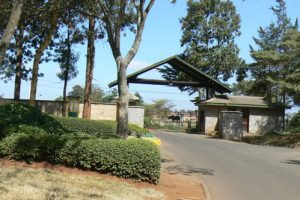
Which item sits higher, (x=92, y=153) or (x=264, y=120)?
(x=264, y=120)

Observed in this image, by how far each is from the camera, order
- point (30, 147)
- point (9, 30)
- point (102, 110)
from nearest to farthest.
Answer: point (9, 30) → point (30, 147) → point (102, 110)

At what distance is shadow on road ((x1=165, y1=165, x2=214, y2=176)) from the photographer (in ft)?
46.8

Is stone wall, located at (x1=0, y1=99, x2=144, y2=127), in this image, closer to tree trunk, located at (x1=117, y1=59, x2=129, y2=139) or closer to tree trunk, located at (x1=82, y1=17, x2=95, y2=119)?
tree trunk, located at (x1=82, y1=17, x2=95, y2=119)

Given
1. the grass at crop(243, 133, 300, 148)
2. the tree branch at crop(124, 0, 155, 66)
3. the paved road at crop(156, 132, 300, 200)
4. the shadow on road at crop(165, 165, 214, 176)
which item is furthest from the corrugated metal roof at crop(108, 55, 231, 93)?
the tree branch at crop(124, 0, 155, 66)

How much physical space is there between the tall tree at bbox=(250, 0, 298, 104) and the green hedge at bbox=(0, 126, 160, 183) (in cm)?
3084

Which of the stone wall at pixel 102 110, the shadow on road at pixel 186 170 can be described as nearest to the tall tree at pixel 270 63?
the stone wall at pixel 102 110

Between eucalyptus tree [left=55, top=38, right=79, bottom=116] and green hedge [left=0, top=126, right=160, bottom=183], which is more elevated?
eucalyptus tree [left=55, top=38, right=79, bottom=116]

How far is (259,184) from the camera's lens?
→ 12633 millimetres

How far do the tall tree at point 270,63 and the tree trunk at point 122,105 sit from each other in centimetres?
2871

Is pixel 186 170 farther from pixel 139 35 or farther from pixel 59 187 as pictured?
pixel 59 187

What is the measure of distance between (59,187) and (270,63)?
37.3 m

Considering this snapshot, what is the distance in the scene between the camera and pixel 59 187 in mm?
9570

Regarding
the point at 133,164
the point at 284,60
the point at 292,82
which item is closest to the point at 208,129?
the point at 284,60

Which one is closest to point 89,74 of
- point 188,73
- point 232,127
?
point 232,127
